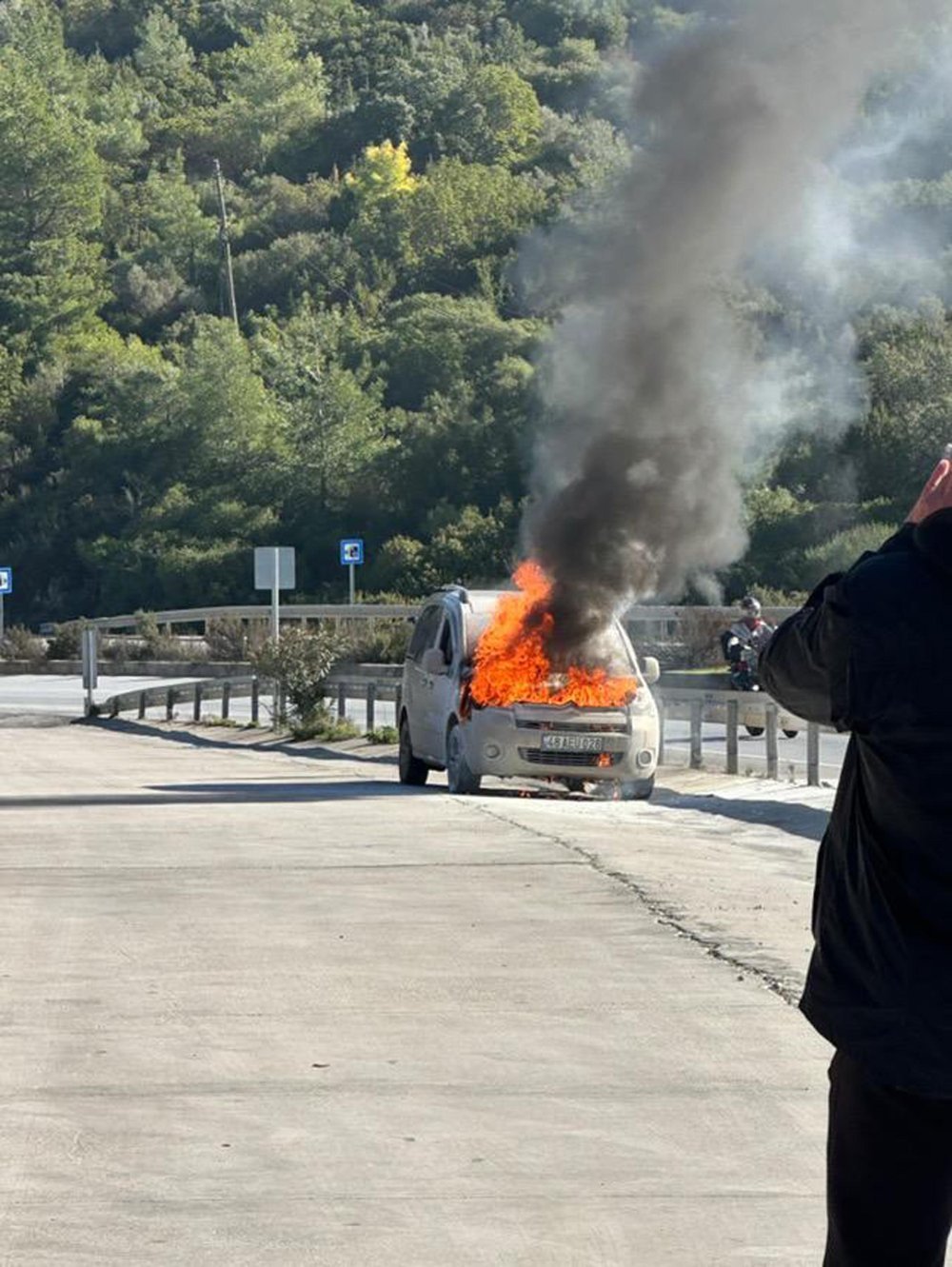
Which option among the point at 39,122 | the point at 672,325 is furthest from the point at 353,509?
the point at 672,325

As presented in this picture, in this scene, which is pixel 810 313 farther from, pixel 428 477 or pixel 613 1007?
pixel 613 1007

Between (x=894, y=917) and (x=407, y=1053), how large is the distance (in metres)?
4.48

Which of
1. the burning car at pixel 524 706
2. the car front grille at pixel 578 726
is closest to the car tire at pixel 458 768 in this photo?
the burning car at pixel 524 706

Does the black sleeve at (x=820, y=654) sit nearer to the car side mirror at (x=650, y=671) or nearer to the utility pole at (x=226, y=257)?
the car side mirror at (x=650, y=671)

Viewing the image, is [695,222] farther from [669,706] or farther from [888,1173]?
[888,1173]

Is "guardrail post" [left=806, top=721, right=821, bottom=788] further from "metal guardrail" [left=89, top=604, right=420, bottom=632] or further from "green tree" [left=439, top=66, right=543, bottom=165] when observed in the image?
"green tree" [left=439, top=66, right=543, bottom=165]

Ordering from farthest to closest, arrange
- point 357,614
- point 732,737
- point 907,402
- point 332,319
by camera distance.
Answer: point 332,319 < point 907,402 < point 357,614 < point 732,737

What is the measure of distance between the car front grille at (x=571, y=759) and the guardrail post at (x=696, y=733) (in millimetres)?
→ 4065

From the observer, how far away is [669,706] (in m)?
27.3

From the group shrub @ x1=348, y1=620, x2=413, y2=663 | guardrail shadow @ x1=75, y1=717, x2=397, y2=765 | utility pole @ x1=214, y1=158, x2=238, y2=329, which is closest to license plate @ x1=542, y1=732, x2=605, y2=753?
guardrail shadow @ x1=75, y1=717, x2=397, y2=765

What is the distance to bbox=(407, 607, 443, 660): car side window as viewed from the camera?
2172 cm

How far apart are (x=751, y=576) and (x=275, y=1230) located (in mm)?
54393

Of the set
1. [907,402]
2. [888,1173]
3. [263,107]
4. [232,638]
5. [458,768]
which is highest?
[263,107]

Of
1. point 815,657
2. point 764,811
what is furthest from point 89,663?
point 815,657
